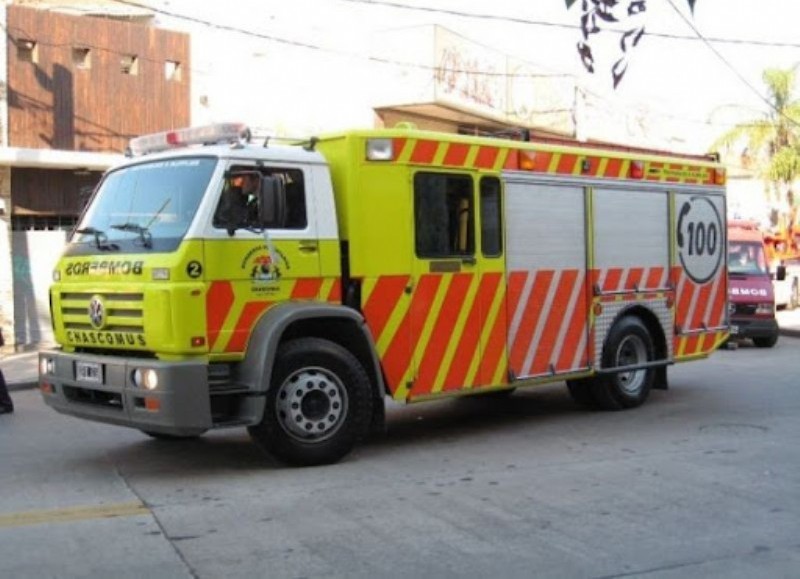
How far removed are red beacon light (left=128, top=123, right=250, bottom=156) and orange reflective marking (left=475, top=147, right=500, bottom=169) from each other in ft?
7.30

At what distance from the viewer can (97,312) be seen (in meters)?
7.37

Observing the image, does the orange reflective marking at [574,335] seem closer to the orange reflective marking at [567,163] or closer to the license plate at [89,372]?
the orange reflective marking at [567,163]

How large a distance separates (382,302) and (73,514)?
117 inches

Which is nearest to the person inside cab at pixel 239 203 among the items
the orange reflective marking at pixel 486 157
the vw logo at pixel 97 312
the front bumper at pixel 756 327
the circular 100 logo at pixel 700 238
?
the vw logo at pixel 97 312

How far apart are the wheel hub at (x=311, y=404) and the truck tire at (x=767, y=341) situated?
39.9 feet

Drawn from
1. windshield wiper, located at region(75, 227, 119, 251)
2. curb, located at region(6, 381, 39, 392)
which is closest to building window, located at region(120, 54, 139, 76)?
curb, located at region(6, 381, 39, 392)

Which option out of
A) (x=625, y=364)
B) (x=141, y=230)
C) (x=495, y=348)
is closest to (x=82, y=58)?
(x=141, y=230)

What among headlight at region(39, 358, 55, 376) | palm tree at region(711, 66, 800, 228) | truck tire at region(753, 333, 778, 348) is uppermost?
palm tree at region(711, 66, 800, 228)

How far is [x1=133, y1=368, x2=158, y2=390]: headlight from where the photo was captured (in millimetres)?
6844

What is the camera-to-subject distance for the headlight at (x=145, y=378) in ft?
22.5

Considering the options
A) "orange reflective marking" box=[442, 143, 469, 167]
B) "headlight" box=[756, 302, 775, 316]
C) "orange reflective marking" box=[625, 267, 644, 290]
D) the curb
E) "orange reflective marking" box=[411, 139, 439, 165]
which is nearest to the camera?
"orange reflective marking" box=[411, 139, 439, 165]

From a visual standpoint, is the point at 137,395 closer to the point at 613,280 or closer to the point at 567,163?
the point at 567,163

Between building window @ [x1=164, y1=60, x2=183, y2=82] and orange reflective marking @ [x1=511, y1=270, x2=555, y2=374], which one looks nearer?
orange reflective marking @ [x1=511, y1=270, x2=555, y2=374]

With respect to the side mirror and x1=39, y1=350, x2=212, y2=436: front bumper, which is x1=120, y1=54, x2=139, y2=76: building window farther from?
the side mirror
